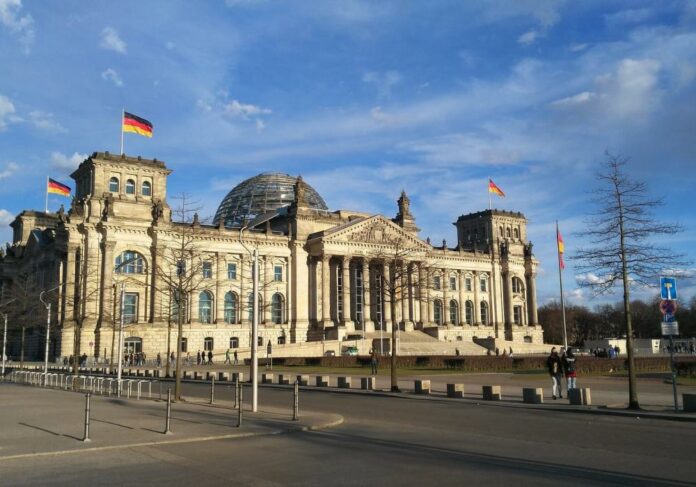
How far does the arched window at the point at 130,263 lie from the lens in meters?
82.4

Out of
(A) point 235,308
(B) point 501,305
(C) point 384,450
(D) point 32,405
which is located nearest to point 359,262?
(A) point 235,308

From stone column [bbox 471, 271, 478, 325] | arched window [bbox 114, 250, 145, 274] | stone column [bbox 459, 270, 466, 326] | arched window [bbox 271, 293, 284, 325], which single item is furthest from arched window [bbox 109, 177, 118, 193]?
stone column [bbox 471, 271, 478, 325]

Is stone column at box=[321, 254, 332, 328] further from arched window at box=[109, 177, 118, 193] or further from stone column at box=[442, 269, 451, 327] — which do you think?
arched window at box=[109, 177, 118, 193]

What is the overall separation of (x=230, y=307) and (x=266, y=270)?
7.68 meters

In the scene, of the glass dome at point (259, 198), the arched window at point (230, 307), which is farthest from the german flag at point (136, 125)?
the glass dome at point (259, 198)

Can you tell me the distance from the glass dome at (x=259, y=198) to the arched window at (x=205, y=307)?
22.1 meters

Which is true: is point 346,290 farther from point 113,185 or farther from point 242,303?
point 113,185

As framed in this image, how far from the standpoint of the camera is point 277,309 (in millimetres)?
96938

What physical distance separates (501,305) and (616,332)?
6101 cm

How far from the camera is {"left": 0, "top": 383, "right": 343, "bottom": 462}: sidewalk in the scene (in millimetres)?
15742

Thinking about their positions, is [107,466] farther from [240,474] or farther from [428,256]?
[428,256]

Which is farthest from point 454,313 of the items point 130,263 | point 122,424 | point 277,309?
point 122,424

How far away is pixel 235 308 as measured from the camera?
9238 cm

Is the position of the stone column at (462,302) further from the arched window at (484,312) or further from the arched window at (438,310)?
the arched window at (484,312)
